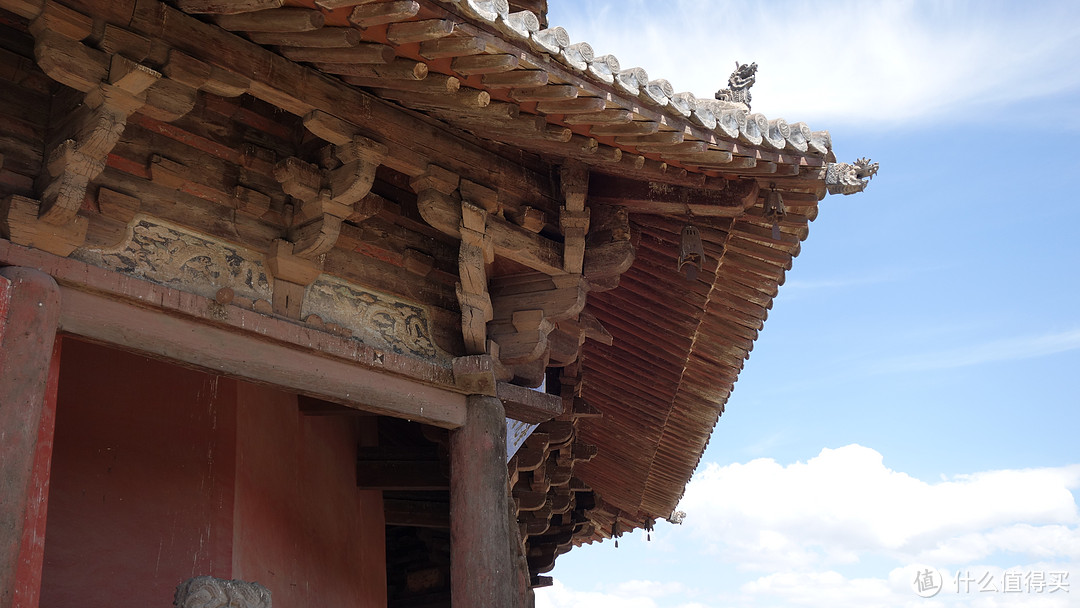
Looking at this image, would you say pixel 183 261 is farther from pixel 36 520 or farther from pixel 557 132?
pixel 557 132

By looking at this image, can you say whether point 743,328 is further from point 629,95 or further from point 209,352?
point 209,352

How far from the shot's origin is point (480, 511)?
15.9ft

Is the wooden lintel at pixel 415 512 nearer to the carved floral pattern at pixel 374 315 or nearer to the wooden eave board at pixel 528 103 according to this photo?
the carved floral pattern at pixel 374 315

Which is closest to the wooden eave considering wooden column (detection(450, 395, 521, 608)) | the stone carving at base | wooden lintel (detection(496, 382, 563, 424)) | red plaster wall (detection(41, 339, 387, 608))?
wooden lintel (detection(496, 382, 563, 424))

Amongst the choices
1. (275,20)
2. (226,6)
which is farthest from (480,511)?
(226,6)

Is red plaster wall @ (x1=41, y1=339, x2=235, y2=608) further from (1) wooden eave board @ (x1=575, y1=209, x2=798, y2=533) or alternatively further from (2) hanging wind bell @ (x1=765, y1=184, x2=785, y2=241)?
(2) hanging wind bell @ (x1=765, y1=184, x2=785, y2=241)

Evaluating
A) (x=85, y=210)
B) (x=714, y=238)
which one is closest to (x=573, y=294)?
(x=714, y=238)

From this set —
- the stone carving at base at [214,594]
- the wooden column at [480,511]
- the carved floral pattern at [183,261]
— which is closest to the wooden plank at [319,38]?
the carved floral pattern at [183,261]

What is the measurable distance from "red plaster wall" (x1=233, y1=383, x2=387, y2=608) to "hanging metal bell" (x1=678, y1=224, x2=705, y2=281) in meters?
2.57

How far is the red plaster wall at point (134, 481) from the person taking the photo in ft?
15.9

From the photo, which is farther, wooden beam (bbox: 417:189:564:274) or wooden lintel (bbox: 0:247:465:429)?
wooden beam (bbox: 417:189:564:274)

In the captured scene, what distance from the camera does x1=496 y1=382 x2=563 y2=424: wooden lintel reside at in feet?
17.0

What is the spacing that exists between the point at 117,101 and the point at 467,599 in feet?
8.60

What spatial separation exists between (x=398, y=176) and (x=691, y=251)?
166 centimetres
